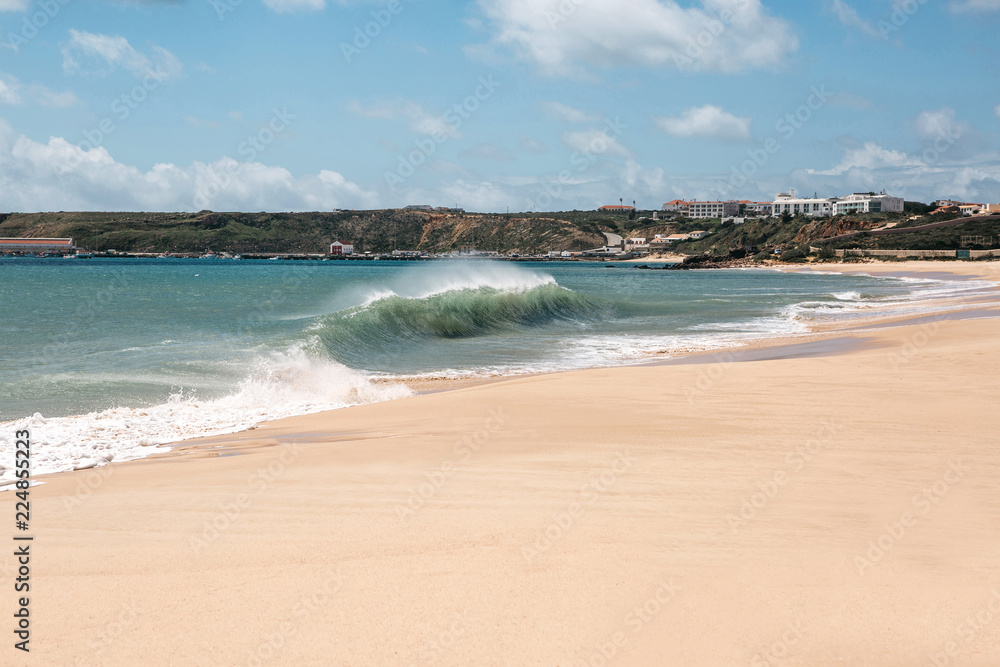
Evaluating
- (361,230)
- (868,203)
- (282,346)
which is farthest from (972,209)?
(282,346)

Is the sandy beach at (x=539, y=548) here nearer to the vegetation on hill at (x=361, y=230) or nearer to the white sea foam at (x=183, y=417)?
the white sea foam at (x=183, y=417)

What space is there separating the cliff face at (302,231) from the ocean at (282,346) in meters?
132

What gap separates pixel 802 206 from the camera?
174m

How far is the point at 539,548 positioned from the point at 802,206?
7418 inches

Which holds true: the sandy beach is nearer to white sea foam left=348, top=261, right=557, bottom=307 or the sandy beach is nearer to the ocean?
the ocean

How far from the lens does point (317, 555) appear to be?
373 cm

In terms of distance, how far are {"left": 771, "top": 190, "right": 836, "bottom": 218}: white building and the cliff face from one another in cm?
4955

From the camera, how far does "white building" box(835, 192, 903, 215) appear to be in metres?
152

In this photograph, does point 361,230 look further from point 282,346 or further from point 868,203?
point 282,346

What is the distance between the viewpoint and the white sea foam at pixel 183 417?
662 cm

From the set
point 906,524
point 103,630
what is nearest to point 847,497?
point 906,524

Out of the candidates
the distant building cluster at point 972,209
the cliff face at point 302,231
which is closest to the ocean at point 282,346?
the distant building cluster at point 972,209

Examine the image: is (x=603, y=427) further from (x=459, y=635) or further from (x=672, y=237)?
(x=672, y=237)

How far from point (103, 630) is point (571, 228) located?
556 ft
